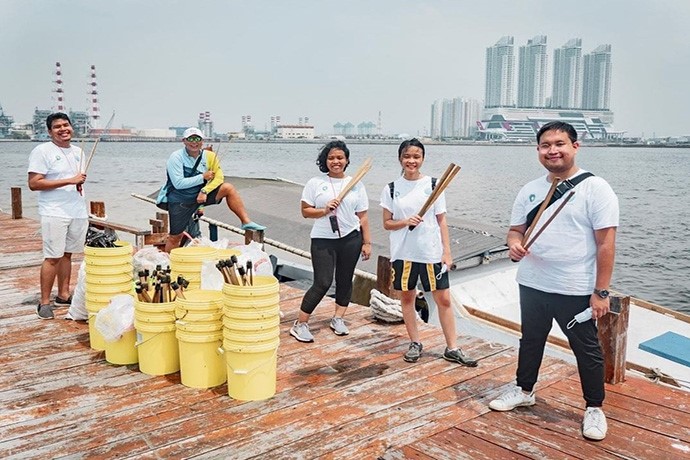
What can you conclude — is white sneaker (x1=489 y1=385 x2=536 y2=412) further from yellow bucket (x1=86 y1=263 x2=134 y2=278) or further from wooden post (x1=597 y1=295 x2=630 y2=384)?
yellow bucket (x1=86 y1=263 x2=134 y2=278)

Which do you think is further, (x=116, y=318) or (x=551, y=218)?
(x=116, y=318)

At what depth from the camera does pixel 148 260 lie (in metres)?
5.66

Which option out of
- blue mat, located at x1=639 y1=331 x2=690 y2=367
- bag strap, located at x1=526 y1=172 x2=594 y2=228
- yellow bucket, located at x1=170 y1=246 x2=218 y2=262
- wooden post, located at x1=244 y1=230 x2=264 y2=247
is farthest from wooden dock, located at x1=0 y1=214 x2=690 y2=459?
wooden post, located at x1=244 y1=230 x2=264 y2=247

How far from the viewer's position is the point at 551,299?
3.66 m

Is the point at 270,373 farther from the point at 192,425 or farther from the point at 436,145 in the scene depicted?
the point at 436,145

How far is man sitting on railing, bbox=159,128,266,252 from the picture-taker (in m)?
6.65

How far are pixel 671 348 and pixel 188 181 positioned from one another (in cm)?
551

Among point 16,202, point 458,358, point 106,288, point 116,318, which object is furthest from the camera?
point 16,202

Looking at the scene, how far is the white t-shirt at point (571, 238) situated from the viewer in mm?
3387

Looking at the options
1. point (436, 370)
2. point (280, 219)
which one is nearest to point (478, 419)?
point (436, 370)

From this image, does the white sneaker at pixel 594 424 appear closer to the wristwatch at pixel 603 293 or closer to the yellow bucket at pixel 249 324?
the wristwatch at pixel 603 293

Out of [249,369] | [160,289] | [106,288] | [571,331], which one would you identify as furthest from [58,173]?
[571,331]

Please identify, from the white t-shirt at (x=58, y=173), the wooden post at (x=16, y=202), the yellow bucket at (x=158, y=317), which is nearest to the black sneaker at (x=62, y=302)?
the white t-shirt at (x=58, y=173)

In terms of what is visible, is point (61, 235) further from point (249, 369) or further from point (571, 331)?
point (571, 331)
